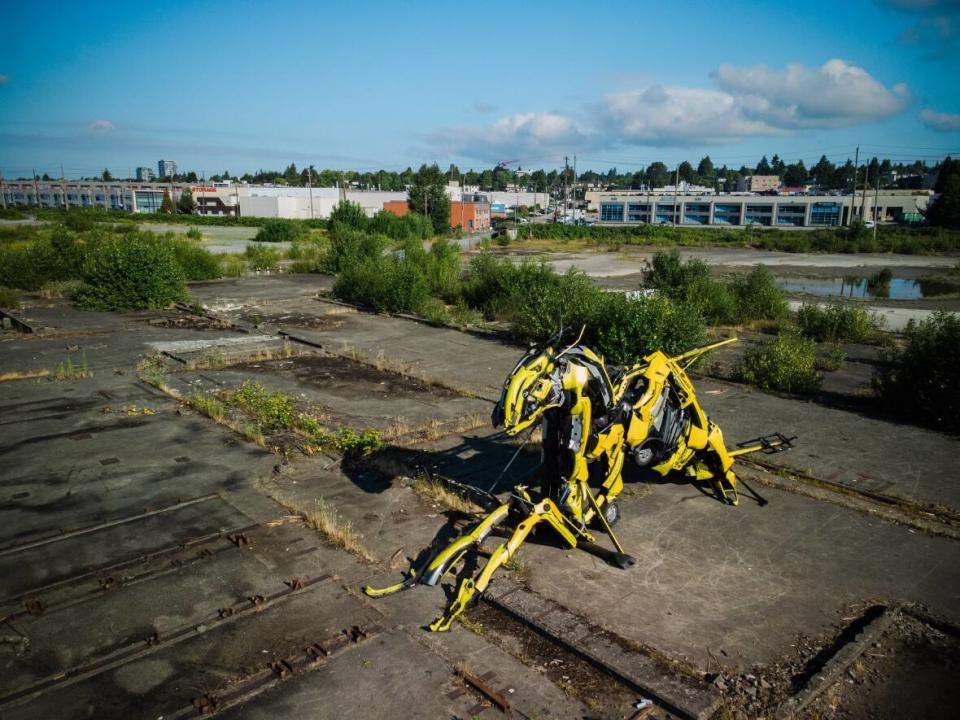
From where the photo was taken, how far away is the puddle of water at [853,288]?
3112 cm

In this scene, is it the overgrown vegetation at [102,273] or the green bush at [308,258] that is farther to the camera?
the green bush at [308,258]

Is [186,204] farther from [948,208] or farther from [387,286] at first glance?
[948,208]

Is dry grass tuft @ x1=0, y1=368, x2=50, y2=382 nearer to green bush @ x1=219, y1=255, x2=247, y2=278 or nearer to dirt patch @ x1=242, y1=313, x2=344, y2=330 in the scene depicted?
dirt patch @ x1=242, y1=313, x2=344, y2=330

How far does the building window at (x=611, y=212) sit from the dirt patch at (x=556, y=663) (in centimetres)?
11908

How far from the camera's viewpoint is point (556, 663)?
17.8 ft

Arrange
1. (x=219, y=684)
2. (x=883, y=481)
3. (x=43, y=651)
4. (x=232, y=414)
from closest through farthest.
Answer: (x=219, y=684), (x=43, y=651), (x=883, y=481), (x=232, y=414)

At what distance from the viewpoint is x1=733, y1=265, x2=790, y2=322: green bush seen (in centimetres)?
2203

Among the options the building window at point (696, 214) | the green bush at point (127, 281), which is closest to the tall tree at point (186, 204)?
the building window at point (696, 214)

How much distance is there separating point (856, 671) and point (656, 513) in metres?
2.99

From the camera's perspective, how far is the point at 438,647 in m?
5.59

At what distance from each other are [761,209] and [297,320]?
102 metres

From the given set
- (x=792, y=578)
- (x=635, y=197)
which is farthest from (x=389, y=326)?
(x=635, y=197)

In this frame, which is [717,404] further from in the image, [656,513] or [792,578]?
[792,578]

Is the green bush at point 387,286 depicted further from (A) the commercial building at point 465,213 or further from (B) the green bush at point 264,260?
(A) the commercial building at point 465,213
